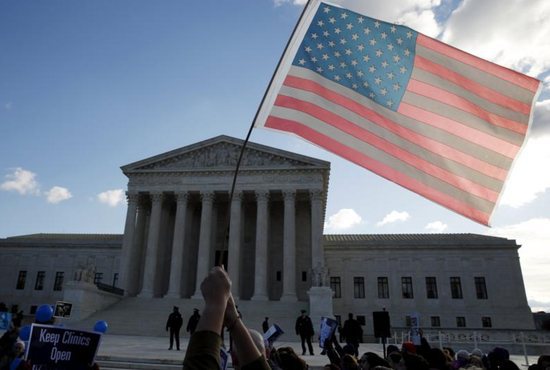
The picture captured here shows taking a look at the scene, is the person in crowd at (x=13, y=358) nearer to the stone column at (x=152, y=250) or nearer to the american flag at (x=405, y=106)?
the american flag at (x=405, y=106)

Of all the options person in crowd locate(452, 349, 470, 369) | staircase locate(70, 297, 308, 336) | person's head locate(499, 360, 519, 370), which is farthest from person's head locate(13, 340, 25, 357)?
staircase locate(70, 297, 308, 336)

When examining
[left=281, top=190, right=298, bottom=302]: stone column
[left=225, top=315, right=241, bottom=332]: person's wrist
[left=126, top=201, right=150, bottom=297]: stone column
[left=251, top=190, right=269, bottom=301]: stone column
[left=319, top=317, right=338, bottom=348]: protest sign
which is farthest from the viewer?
[left=126, top=201, right=150, bottom=297]: stone column

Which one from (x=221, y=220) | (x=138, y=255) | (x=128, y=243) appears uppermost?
(x=221, y=220)

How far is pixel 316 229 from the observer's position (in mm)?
37344

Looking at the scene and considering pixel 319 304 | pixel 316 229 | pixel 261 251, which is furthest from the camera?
pixel 261 251

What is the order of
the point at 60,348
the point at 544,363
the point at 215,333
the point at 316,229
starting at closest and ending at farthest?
1. the point at 215,333
2. the point at 60,348
3. the point at 544,363
4. the point at 316,229

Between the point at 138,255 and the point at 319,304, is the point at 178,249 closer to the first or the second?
the point at 138,255

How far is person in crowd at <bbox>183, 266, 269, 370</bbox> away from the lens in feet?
6.08

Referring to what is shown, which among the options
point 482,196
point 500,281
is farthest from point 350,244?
point 482,196

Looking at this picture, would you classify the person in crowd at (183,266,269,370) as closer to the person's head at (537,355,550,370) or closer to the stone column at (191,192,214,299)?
the person's head at (537,355,550,370)

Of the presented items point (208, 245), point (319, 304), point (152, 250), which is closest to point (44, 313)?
point (319, 304)

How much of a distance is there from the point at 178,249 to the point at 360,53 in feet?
113

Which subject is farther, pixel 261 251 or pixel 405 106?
pixel 261 251

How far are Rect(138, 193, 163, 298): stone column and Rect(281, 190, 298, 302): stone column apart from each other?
1200cm
